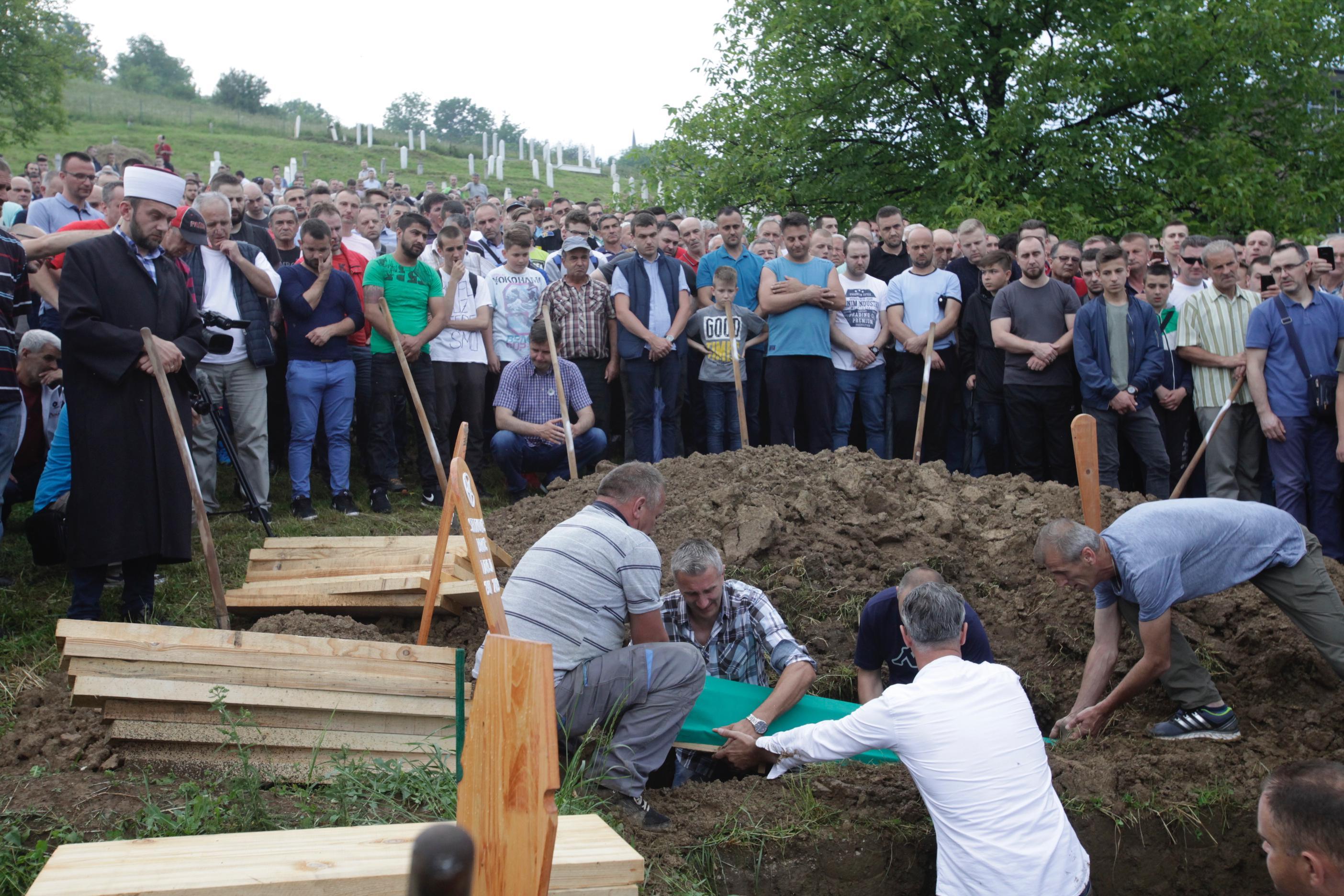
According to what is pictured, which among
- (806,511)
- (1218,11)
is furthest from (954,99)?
(806,511)

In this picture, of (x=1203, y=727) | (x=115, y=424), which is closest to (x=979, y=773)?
(x=1203, y=727)

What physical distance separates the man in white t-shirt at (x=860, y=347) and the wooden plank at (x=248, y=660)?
18.1 ft

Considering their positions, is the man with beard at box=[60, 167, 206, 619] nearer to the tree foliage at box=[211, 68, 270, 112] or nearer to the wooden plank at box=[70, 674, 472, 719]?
the wooden plank at box=[70, 674, 472, 719]

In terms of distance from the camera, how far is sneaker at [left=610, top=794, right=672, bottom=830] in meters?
4.43

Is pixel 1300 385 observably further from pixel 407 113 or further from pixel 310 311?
pixel 407 113

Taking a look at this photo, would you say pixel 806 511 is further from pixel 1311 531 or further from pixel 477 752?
pixel 477 752

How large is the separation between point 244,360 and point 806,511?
4115 mm

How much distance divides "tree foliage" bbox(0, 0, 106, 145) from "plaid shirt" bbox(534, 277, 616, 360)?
25.7 meters

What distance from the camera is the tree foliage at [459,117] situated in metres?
79.2

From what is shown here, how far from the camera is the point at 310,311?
27.6 feet

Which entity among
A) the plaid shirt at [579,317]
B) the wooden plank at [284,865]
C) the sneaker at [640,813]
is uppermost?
the plaid shirt at [579,317]

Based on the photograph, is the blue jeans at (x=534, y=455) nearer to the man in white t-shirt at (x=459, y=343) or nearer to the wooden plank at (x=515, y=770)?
the man in white t-shirt at (x=459, y=343)

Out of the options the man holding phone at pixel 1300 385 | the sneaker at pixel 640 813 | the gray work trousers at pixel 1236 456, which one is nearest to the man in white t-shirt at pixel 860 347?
the gray work trousers at pixel 1236 456

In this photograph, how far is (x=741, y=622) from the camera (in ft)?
18.2
